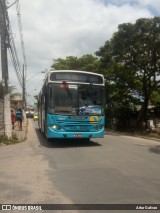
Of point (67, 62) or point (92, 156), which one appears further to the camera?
point (67, 62)

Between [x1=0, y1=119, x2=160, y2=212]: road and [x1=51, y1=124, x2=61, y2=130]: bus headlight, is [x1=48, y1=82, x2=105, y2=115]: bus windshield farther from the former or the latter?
[x1=0, y1=119, x2=160, y2=212]: road

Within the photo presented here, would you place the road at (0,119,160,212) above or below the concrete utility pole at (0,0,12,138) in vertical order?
below

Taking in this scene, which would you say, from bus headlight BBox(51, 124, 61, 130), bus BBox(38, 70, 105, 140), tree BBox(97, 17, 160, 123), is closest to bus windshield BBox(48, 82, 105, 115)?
bus BBox(38, 70, 105, 140)

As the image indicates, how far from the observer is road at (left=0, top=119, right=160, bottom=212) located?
6.64 m

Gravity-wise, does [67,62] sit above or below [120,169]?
above

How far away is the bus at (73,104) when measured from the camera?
1465 cm

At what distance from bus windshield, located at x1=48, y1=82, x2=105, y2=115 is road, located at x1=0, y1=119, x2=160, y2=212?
92.5 inches

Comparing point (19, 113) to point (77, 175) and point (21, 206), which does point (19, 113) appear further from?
point (21, 206)

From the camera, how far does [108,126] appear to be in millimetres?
Result: 36656

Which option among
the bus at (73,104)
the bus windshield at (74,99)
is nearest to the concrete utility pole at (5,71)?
the bus at (73,104)

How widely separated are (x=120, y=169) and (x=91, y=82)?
649 centimetres

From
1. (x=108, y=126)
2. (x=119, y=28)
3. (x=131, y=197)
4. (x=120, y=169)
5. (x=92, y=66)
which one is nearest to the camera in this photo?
(x=131, y=197)

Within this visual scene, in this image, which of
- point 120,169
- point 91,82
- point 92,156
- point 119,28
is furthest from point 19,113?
point 120,169

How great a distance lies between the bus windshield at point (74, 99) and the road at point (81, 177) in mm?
2350
